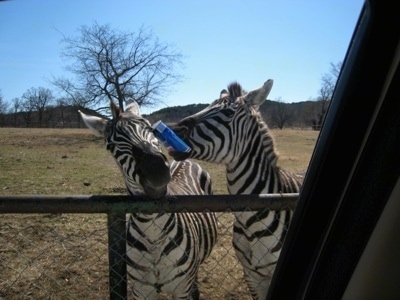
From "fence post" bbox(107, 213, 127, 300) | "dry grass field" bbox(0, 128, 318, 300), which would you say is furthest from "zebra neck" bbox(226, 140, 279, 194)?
"fence post" bbox(107, 213, 127, 300)

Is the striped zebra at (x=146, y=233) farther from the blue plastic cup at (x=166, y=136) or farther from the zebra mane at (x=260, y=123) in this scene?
the zebra mane at (x=260, y=123)

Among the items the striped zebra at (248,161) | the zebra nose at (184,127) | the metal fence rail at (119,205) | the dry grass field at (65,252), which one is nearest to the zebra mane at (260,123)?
the striped zebra at (248,161)

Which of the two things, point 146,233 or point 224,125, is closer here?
point 146,233

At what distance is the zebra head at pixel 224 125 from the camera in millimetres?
3490

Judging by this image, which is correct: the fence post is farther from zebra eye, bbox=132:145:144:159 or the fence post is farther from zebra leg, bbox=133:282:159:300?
zebra leg, bbox=133:282:159:300

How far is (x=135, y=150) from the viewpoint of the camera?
2.81 meters

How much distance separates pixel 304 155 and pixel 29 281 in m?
14.4

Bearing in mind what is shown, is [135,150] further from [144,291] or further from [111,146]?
[144,291]

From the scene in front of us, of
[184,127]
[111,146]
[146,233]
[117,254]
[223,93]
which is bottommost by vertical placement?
[146,233]

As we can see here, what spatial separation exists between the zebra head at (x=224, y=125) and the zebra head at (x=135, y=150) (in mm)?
427

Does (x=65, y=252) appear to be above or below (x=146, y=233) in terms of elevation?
below

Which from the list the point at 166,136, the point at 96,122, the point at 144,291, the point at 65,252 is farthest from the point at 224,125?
the point at 65,252

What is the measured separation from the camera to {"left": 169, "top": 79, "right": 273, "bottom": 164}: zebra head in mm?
3490

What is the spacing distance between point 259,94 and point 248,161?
0.68 metres
